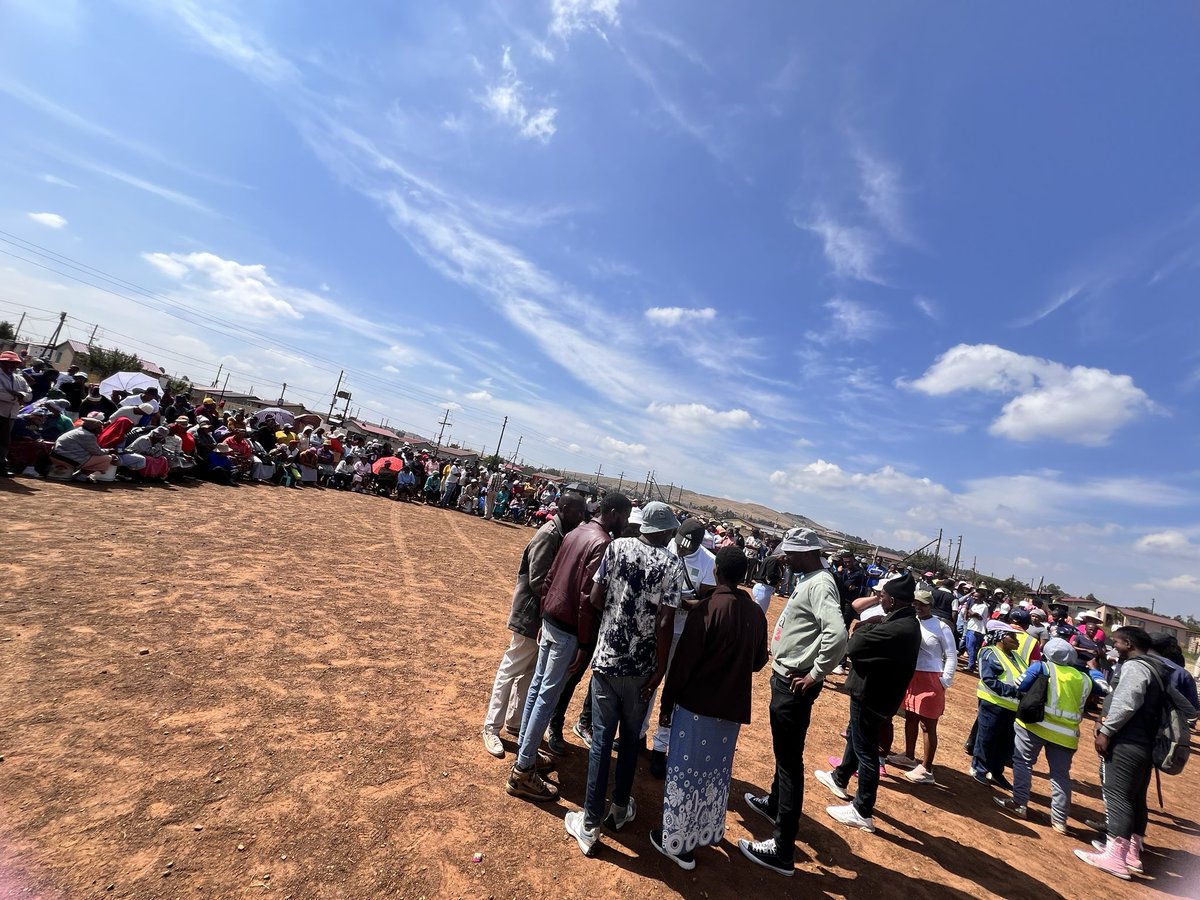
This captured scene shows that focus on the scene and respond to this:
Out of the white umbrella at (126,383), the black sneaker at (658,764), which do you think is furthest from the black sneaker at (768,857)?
the white umbrella at (126,383)

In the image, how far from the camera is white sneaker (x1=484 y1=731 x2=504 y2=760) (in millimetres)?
3658

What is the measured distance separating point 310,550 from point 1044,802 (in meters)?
10.2

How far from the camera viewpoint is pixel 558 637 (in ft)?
10.5

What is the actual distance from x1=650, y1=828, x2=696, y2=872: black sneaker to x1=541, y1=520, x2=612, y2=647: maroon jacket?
127cm

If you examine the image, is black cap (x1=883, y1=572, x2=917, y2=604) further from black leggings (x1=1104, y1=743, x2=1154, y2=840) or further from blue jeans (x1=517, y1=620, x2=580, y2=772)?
blue jeans (x1=517, y1=620, x2=580, y2=772)

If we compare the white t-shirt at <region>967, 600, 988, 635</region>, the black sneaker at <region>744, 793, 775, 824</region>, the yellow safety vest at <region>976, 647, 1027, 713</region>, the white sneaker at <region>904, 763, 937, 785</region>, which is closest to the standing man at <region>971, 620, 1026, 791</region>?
the yellow safety vest at <region>976, 647, 1027, 713</region>

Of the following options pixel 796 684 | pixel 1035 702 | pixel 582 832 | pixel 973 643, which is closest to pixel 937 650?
pixel 1035 702

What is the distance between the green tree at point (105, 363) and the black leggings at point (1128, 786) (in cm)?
5780

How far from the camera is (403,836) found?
8.82ft

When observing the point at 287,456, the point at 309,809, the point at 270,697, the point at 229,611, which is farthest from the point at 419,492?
the point at 309,809

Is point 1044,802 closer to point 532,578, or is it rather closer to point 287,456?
point 532,578

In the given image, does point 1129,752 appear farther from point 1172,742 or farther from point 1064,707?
point 1172,742

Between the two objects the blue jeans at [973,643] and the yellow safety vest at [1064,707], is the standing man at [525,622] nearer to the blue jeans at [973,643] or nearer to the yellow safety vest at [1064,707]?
the yellow safety vest at [1064,707]

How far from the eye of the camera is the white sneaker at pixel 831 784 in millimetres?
4125
